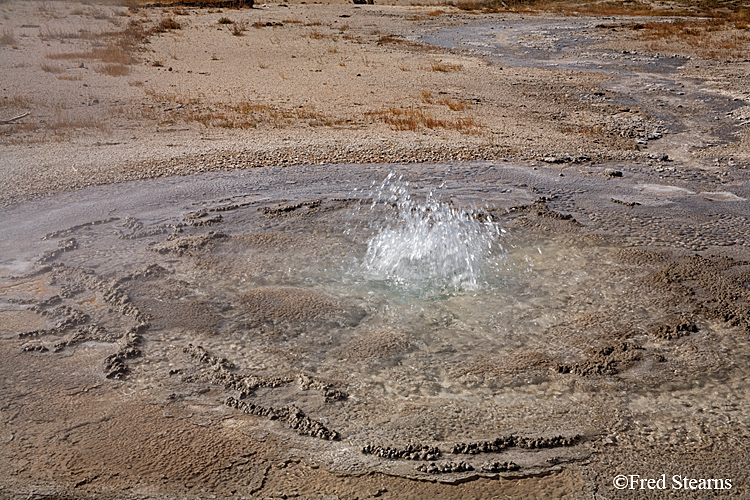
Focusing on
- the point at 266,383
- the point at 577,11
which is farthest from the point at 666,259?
the point at 577,11

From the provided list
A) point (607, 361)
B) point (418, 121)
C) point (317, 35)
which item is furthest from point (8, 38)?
point (607, 361)

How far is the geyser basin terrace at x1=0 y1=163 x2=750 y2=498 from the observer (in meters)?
3.00

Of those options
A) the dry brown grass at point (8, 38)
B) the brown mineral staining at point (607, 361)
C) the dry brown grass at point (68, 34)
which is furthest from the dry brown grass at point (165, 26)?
the brown mineral staining at point (607, 361)

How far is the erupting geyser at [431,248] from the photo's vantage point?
16.0 feet

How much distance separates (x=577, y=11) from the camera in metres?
32.9

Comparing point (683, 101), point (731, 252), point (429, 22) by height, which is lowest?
point (731, 252)

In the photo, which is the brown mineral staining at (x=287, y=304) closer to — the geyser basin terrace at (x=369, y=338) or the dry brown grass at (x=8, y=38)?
the geyser basin terrace at (x=369, y=338)

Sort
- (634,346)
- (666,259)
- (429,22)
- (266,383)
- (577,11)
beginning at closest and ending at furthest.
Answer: (266,383), (634,346), (666,259), (429,22), (577,11)

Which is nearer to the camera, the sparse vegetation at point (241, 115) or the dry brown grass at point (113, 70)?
the sparse vegetation at point (241, 115)

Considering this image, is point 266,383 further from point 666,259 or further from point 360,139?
point 360,139

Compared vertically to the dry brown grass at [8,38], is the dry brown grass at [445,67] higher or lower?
lower

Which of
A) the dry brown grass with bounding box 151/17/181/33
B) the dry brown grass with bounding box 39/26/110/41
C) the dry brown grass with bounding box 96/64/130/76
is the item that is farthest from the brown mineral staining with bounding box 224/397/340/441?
the dry brown grass with bounding box 151/17/181/33

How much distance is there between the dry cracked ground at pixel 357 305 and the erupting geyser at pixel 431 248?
0.42 ft

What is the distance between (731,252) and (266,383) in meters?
3.93
